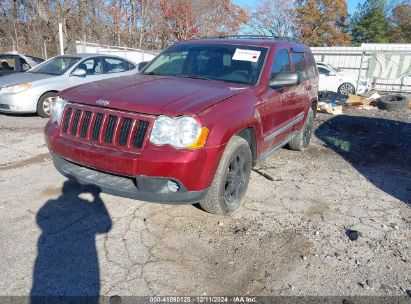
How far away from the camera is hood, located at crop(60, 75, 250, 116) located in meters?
3.13

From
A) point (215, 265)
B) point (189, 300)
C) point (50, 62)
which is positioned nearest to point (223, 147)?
point (215, 265)

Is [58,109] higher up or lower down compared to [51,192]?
higher up

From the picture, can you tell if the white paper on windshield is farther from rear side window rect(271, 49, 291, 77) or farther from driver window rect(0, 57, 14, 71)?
driver window rect(0, 57, 14, 71)

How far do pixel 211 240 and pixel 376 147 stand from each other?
5150 millimetres

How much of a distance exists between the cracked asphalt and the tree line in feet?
72.4

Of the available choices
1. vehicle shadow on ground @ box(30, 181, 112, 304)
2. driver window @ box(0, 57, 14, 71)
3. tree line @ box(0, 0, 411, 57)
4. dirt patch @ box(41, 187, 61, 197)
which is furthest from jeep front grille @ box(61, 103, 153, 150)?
tree line @ box(0, 0, 411, 57)

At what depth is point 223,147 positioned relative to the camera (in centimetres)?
327

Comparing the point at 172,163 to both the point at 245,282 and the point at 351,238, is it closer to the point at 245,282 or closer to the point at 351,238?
the point at 245,282

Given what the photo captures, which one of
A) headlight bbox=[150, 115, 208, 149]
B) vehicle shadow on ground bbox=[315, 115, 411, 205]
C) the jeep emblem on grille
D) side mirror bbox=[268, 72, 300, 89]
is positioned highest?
side mirror bbox=[268, 72, 300, 89]

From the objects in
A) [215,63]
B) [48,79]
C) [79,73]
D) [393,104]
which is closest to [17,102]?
[48,79]

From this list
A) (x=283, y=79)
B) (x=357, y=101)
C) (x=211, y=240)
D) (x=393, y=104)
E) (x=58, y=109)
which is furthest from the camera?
(x=357, y=101)

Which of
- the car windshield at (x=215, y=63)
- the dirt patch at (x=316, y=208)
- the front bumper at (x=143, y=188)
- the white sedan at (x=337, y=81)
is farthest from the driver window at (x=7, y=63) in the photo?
the white sedan at (x=337, y=81)

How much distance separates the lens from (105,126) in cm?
323

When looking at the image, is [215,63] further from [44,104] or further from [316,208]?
[44,104]
